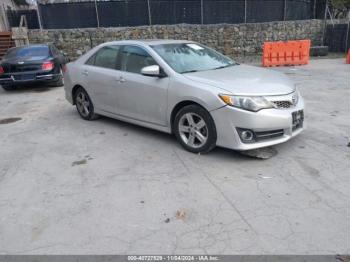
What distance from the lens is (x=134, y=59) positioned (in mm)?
5961

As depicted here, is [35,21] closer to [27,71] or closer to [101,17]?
[101,17]

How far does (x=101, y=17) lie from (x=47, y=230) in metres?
17.3

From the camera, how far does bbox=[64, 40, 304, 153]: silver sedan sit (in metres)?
4.62

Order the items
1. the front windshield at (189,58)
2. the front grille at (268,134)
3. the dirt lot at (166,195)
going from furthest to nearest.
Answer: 1. the front windshield at (189,58)
2. the front grille at (268,134)
3. the dirt lot at (166,195)

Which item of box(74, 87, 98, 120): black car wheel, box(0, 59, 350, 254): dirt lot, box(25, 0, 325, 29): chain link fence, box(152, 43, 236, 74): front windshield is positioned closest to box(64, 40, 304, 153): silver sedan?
box(152, 43, 236, 74): front windshield

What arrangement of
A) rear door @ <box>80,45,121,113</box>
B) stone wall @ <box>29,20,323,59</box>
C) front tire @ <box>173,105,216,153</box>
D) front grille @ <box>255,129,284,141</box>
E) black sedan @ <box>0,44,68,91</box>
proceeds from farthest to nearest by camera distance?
stone wall @ <box>29,20,323,59</box>, black sedan @ <box>0,44,68,91</box>, rear door @ <box>80,45,121,113</box>, front tire @ <box>173,105,216,153</box>, front grille @ <box>255,129,284,141</box>

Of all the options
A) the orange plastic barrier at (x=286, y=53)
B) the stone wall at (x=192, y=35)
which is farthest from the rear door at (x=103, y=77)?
the stone wall at (x=192, y=35)

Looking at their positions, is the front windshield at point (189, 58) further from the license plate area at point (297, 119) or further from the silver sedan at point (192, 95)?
the license plate area at point (297, 119)

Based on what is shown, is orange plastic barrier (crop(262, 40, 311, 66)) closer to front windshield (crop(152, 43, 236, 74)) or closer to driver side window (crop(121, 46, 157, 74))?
front windshield (crop(152, 43, 236, 74))

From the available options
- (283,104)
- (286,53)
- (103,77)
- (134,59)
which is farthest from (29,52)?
(286,53)

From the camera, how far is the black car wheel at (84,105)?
7.05 meters

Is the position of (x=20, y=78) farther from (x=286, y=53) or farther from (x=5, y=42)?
(x=5, y=42)

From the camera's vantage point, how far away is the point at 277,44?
14672mm

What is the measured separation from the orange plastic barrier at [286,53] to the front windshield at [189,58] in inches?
356
